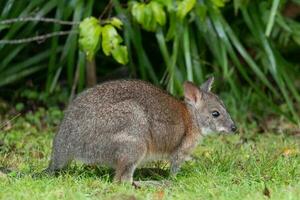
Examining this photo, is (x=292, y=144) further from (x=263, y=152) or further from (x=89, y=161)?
(x=89, y=161)

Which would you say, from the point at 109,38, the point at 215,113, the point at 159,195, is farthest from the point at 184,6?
the point at 159,195

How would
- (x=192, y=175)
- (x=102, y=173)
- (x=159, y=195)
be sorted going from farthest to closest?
(x=102, y=173) < (x=192, y=175) < (x=159, y=195)

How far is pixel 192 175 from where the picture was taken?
6.40 m

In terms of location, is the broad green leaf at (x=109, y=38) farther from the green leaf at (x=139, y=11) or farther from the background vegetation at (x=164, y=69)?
the green leaf at (x=139, y=11)

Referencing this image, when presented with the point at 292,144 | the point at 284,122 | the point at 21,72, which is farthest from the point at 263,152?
the point at 21,72

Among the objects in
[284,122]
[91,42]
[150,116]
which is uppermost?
[91,42]

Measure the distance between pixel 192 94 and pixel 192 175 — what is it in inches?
29.9

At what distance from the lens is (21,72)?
964 centimetres

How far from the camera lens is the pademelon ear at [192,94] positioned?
22.1ft

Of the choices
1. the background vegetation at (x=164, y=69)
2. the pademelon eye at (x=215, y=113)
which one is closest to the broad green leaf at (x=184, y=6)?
the background vegetation at (x=164, y=69)

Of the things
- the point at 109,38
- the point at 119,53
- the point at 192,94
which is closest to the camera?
the point at 192,94

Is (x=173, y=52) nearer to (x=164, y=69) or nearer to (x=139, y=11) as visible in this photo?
(x=164, y=69)

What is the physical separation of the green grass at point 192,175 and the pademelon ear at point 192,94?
1.84 feet

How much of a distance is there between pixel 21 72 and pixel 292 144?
361cm
